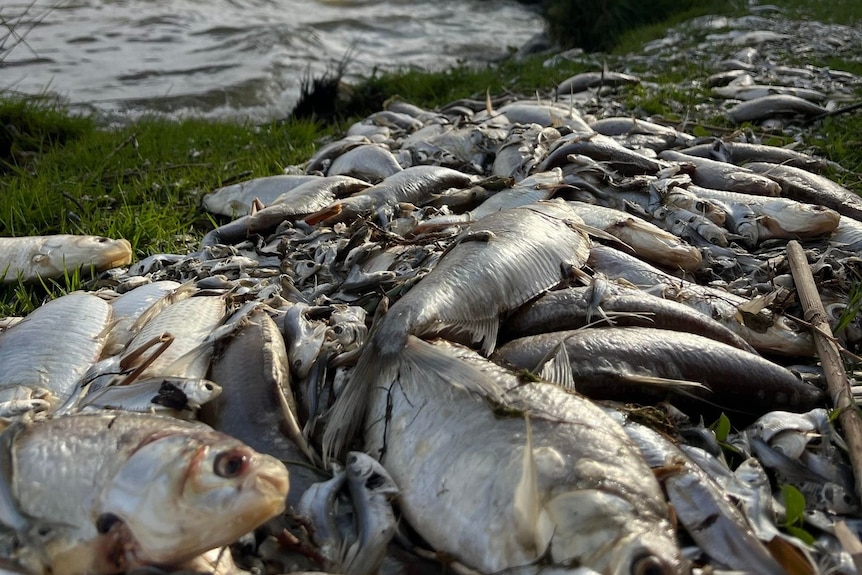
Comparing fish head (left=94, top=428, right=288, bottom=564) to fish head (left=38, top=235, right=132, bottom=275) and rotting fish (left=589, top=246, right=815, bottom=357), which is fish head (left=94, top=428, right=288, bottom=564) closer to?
rotting fish (left=589, top=246, right=815, bottom=357)

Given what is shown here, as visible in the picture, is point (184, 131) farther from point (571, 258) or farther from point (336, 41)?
point (336, 41)

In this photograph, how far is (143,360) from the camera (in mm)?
2246

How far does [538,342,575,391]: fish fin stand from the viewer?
6.34 feet

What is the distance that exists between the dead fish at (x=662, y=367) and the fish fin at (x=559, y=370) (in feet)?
0.28

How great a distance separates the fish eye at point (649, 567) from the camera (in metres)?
1.29

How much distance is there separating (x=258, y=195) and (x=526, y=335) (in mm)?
2808

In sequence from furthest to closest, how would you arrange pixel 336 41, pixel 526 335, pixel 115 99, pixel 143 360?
1. pixel 336 41
2. pixel 115 99
3. pixel 526 335
4. pixel 143 360

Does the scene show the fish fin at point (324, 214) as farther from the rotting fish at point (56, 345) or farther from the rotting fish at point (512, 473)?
the rotting fish at point (512, 473)

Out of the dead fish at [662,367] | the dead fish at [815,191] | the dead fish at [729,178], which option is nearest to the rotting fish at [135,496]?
the dead fish at [662,367]

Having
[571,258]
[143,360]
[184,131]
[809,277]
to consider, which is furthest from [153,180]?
[809,277]

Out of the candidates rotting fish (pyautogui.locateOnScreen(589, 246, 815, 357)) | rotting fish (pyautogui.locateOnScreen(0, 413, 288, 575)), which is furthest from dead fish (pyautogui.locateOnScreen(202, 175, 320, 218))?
rotting fish (pyautogui.locateOnScreen(0, 413, 288, 575))

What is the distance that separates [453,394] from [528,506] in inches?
16.4

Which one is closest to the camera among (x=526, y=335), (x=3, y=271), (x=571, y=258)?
(x=526, y=335)

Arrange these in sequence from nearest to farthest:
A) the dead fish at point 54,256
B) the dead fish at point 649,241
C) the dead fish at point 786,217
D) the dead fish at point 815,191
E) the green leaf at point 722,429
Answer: the green leaf at point 722,429 < the dead fish at point 649,241 < the dead fish at point 786,217 < the dead fish at point 54,256 < the dead fish at point 815,191
